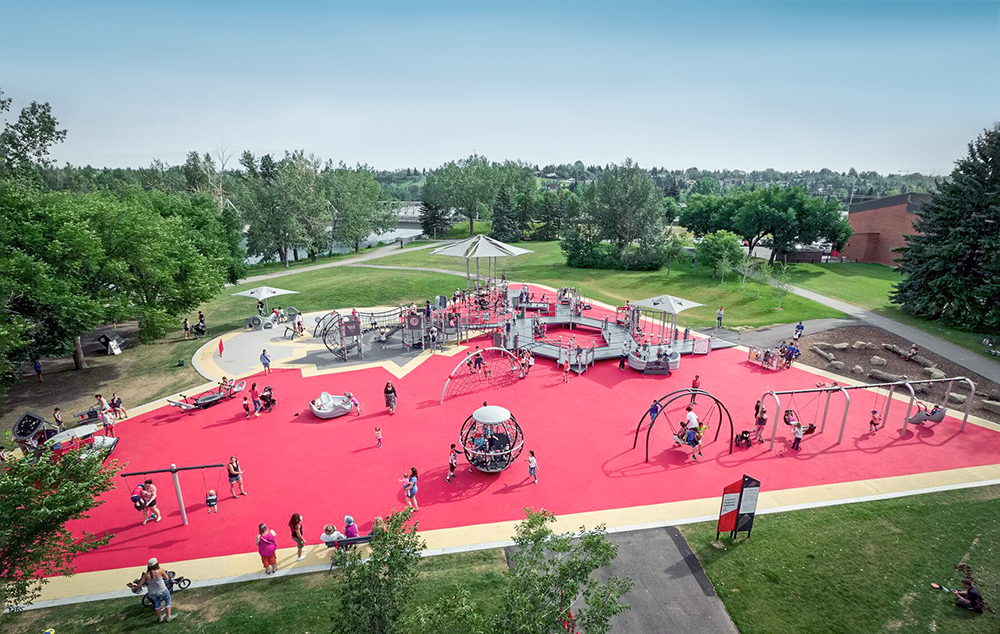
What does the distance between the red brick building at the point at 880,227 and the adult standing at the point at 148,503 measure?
228 feet

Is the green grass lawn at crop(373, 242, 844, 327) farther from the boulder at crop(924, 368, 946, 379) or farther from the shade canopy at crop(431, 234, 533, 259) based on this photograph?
the shade canopy at crop(431, 234, 533, 259)

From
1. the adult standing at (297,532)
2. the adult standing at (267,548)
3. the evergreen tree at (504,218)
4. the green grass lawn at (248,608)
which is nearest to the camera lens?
the green grass lawn at (248,608)

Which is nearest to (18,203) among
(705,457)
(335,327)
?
(335,327)

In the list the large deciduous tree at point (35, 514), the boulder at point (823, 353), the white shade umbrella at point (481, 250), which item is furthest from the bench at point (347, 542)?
the boulder at point (823, 353)

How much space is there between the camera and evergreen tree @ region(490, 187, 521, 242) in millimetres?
84062

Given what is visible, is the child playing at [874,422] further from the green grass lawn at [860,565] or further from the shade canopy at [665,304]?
the shade canopy at [665,304]

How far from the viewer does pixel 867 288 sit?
47062 millimetres

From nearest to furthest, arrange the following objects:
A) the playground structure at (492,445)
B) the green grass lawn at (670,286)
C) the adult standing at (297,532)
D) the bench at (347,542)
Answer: the bench at (347,542), the adult standing at (297,532), the playground structure at (492,445), the green grass lawn at (670,286)

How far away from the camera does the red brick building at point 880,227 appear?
184 ft

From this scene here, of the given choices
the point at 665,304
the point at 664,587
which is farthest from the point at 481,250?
the point at 664,587

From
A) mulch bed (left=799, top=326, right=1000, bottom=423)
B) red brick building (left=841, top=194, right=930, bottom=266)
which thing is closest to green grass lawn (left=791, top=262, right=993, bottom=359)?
red brick building (left=841, top=194, right=930, bottom=266)

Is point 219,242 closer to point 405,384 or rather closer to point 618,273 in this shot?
point 405,384

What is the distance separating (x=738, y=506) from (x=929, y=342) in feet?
88.3

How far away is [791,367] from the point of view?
28531 mm
